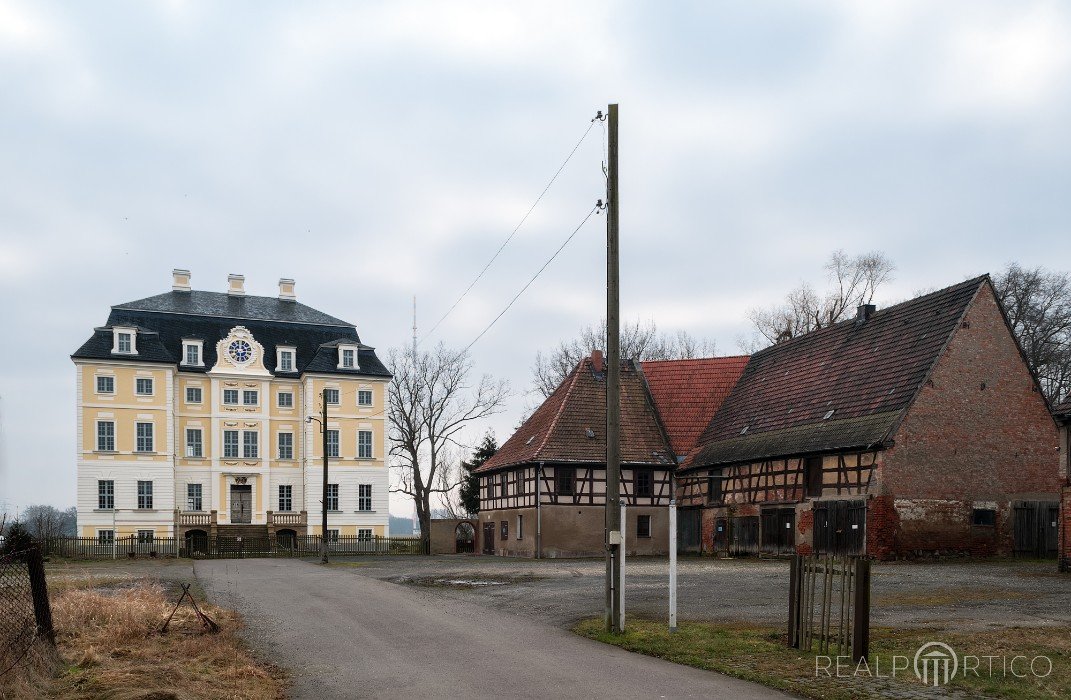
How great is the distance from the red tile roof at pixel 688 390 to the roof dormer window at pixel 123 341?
2962 centimetres

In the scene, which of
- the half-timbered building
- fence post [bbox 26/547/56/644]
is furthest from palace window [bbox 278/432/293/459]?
fence post [bbox 26/547/56/644]

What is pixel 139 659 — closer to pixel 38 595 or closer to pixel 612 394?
pixel 38 595

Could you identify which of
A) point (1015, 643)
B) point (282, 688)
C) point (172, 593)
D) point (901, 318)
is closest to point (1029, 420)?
point (901, 318)

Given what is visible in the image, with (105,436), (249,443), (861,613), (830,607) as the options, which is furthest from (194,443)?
(861,613)

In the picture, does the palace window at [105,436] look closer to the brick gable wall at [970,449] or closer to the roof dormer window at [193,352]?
the roof dormer window at [193,352]

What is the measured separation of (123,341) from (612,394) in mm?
50692

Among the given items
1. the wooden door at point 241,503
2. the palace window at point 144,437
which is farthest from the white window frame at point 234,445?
the palace window at point 144,437

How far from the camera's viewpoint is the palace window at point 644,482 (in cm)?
4541

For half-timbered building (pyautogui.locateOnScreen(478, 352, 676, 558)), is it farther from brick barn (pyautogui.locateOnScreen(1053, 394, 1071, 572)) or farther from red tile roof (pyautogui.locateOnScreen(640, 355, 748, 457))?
brick barn (pyautogui.locateOnScreen(1053, 394, 1071, 572))

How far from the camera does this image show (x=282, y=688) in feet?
35.1

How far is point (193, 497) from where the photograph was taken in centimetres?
6072

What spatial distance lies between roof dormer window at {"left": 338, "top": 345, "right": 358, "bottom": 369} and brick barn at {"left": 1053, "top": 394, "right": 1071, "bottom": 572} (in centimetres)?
4383

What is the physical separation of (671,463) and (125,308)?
34392 mm

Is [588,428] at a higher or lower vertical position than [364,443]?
higher
